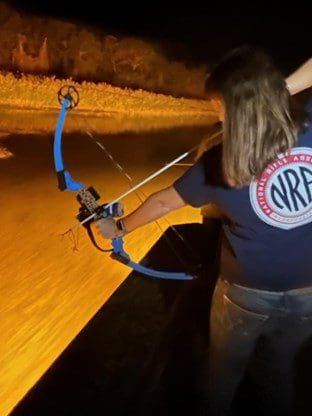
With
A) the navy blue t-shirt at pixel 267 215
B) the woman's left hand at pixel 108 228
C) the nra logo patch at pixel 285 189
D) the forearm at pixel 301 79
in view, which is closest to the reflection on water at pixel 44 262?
the woman's left hand at pixel 108 228

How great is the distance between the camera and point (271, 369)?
243cm

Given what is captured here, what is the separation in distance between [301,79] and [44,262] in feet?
12.2

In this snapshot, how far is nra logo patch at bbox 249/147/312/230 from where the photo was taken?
73.7 inches

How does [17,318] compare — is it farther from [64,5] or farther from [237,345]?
[64,5]

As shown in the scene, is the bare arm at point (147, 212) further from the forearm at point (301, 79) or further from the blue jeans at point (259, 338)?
the forearm at point (301, 79)

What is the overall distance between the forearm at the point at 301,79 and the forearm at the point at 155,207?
0.66m

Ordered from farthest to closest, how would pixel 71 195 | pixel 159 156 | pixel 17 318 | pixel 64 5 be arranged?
pixel 64 5 → pixel 159 156 → pixel 71 195 → pixel 17 318

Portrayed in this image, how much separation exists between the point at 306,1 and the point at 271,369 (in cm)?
5795

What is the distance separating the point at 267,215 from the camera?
1931mm

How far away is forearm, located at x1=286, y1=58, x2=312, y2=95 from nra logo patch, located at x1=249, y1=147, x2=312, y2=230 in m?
0.46

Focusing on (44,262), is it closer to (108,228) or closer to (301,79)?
(108,228)

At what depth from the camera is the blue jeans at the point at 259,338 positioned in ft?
7.22

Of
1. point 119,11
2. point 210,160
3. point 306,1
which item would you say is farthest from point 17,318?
point 306,1

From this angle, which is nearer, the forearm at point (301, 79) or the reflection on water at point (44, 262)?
the forearm at point (301, 79)
